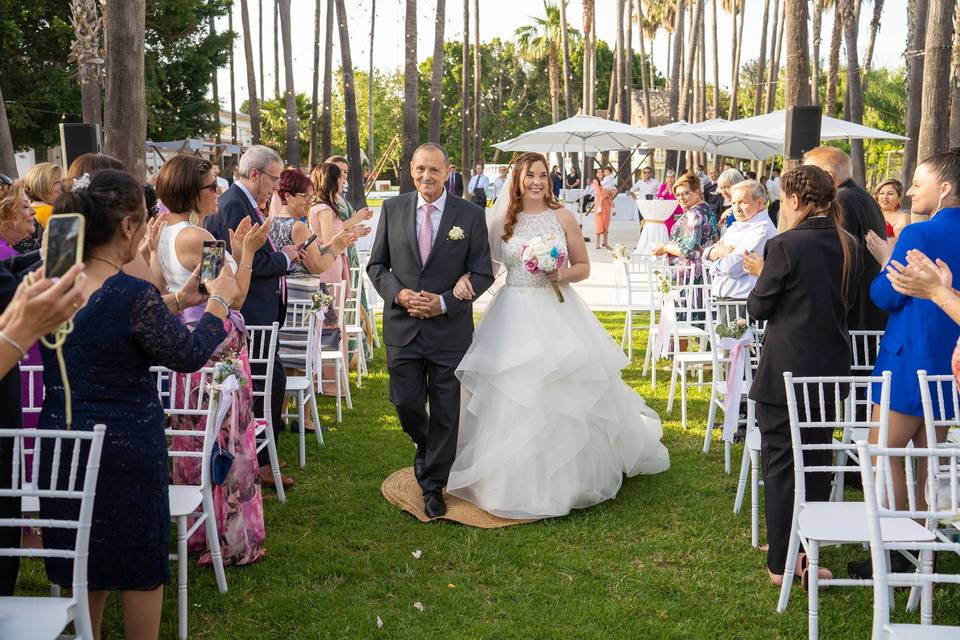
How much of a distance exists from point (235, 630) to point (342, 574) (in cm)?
77

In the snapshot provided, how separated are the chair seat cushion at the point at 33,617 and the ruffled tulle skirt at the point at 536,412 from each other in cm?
307

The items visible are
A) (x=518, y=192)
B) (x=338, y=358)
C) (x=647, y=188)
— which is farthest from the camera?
(x=647, y=188)

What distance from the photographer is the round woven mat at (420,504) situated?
5.42 meters

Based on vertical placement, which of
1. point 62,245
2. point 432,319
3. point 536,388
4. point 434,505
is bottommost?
point 434,505

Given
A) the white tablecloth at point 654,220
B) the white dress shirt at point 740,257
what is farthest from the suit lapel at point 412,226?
the white tablecloth at point 654,220

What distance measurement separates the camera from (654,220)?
15.6 m

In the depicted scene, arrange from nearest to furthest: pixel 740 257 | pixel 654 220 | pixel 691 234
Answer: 1. pixel 740 257
2. pixel 691 234
3. pixel 654 220

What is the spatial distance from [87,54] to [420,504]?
9.70m

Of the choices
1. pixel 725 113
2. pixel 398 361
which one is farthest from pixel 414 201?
pixel 725 113

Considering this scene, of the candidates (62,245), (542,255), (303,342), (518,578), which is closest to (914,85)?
(542,255)

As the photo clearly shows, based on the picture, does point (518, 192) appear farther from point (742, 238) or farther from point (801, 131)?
point (801, 131)

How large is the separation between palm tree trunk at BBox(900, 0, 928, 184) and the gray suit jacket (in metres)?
11.4

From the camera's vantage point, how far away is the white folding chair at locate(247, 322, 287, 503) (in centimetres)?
546

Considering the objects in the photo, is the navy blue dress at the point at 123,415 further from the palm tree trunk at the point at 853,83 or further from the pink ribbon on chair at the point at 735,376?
the palm tree trunk at the point at 853,83
